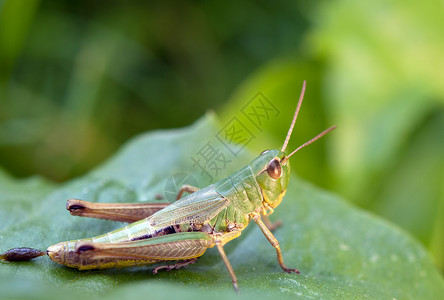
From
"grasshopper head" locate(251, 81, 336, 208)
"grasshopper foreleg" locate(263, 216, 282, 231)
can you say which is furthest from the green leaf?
"grasshopper head" locate(251, 81, 336, 208)

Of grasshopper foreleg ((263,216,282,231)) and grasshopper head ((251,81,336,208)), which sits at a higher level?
grasshopper head ((251,81,336,208))

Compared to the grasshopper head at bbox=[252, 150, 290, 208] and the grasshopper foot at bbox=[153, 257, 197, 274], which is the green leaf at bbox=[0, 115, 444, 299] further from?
the grasshopper head at bbox=[252, 150, 290, 208]

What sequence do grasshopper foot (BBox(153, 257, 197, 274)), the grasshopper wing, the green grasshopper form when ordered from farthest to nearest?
the grasshopper wing → grasshopper foot (BBox(153, 257, 197, 274)) → the green grasshopper

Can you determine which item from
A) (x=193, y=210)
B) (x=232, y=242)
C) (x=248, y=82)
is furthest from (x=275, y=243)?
(x=248, y=82)

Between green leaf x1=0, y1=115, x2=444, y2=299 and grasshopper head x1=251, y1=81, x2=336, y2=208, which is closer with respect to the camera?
green leaf x1=0, y1=115, x2=444, y2=299

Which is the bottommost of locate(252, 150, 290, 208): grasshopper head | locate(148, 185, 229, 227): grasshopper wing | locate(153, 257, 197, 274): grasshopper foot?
locate(153, 257, 197, 274): grasshopper foot

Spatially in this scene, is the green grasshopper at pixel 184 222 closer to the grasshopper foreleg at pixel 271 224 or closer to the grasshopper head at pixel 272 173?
the grasshopper head at pixel 272 173

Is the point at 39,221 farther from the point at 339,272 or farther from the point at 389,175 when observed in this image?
the point at 389,175

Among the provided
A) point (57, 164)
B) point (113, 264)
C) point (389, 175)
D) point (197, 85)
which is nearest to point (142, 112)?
point (197, 85)

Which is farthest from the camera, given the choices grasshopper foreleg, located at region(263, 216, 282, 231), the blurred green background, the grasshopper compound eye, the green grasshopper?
the blurred green background
